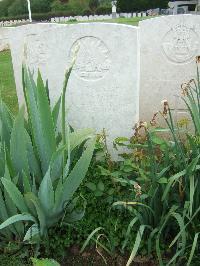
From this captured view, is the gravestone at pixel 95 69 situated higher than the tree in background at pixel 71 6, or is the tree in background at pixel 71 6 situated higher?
the tree in background at pixel 71 6

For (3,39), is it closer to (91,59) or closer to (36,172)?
(91,59)

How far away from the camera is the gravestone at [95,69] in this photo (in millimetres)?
2695

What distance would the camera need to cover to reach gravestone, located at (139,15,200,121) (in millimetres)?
3266

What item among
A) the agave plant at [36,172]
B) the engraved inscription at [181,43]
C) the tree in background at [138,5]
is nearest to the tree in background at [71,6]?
the tree in background at [138,5]

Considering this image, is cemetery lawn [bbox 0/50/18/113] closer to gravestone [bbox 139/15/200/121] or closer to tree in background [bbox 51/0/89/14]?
gravestone [bbox 139/15/200/121]

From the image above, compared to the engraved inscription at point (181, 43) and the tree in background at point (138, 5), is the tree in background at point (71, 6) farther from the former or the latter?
the engraved inscription at point (181, 43)

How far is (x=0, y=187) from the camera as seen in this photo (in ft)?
7.09


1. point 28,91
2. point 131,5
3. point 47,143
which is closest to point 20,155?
point 47,143

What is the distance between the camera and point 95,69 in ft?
9.18

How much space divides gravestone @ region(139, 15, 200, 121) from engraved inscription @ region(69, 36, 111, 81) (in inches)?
29.6

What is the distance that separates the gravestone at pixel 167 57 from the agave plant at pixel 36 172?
146cm

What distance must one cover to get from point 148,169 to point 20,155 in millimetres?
755

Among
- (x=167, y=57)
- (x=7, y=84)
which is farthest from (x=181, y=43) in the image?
(x=7, y=84)

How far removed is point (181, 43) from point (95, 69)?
0.90 metres
